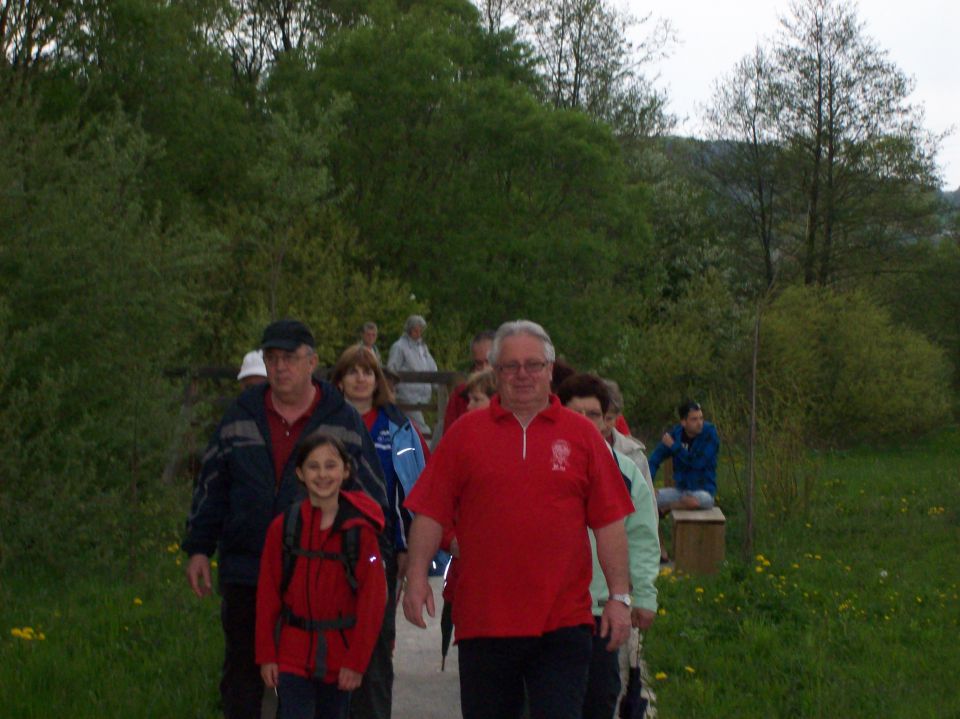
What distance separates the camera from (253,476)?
5234 mm

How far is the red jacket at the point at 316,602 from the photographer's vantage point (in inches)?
195

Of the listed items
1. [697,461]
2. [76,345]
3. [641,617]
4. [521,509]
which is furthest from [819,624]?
[521,509]

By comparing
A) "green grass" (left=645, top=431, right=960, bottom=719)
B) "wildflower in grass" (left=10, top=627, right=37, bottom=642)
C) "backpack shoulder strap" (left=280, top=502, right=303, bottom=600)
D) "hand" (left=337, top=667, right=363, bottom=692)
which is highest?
"backpack shoulder strap" (left=280, top=502, right=303, bottom=600)

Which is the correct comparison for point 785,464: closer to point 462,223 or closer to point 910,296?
point 462,223

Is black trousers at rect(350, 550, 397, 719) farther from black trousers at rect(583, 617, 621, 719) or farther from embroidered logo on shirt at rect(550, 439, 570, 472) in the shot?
embroidered logo on shirt at rect(550, 439, 570, 472)

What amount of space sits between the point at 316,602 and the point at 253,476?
1.88 feet

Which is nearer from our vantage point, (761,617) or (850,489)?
(761,617)

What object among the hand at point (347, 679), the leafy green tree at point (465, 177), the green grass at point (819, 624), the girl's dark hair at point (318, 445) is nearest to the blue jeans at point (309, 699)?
the hand at point (347, 679)

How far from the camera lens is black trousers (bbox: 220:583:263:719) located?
5344 millimetres

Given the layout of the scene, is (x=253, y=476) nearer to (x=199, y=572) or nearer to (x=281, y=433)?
(x=281, y=433)

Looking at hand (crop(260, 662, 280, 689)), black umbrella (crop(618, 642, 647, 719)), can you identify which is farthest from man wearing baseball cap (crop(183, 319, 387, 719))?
black umbrella (crop(618, 642, 647, 719))

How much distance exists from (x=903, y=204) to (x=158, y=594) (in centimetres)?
4175

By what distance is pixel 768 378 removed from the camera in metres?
32.3

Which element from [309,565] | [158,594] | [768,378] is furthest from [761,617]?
[768,378]
